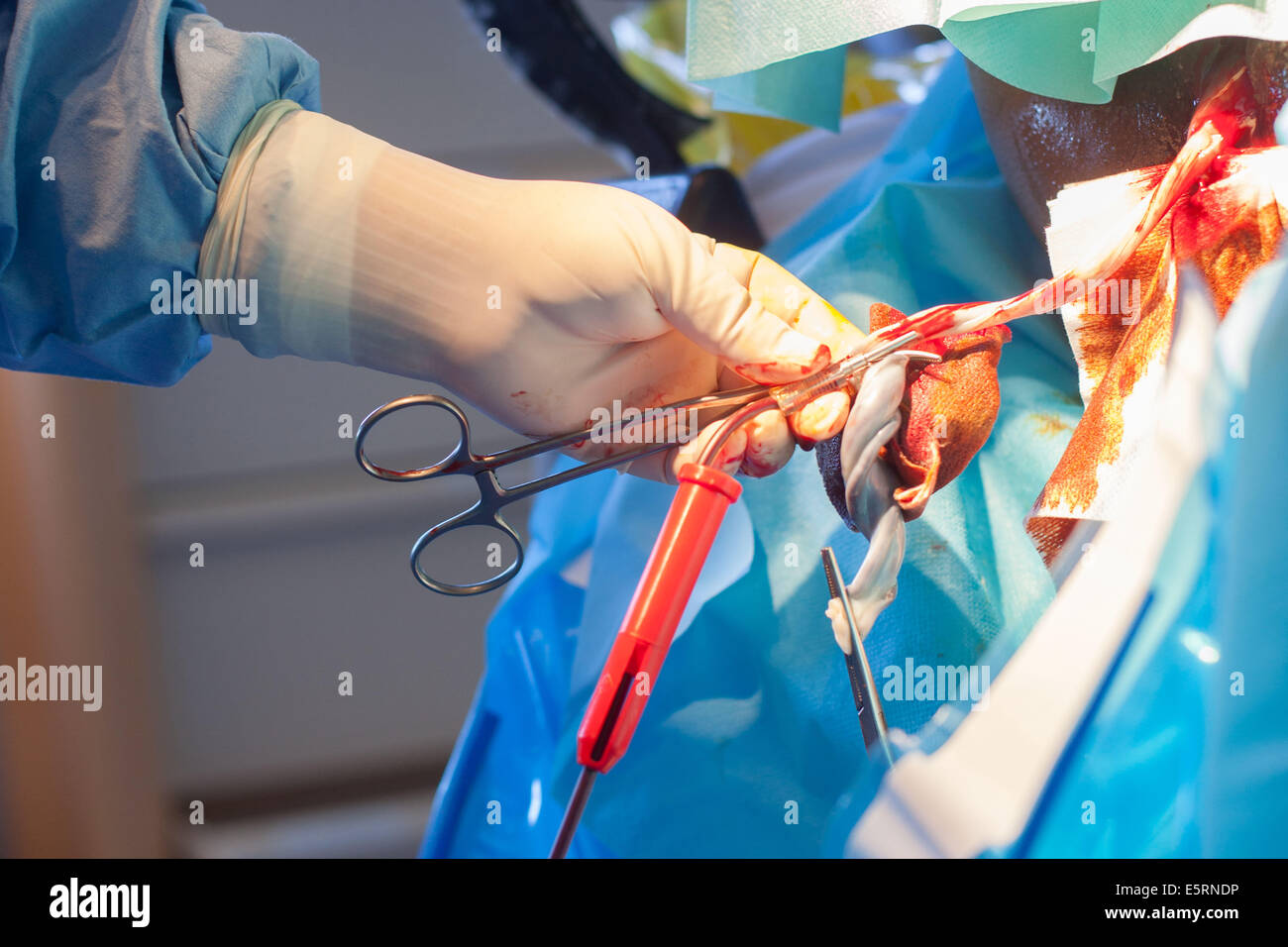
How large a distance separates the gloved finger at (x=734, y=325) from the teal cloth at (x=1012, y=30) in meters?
0.15

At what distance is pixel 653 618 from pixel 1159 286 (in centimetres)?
29

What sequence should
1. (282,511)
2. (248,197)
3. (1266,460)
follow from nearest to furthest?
(1266,460) < (248,197) < (282,511)

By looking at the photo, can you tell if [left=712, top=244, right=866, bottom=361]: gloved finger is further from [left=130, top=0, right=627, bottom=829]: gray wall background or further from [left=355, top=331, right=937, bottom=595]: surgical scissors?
[left=130, top=0, right=627, bottom=829]: gray wall background

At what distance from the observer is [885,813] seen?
1.30ft

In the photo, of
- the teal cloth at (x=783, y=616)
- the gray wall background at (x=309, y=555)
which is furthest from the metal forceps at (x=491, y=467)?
the gray wall background at (x=309, y=555)

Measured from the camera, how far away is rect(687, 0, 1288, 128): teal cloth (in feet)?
1.47

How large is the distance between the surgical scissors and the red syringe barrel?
1.6 inches

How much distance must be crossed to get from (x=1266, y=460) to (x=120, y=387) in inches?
42.0

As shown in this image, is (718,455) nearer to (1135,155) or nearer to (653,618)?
(653,618)

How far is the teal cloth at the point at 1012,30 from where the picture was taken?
45cm

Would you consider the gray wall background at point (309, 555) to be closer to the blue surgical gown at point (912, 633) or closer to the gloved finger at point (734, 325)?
the blue surgical gown at point (912, 633)

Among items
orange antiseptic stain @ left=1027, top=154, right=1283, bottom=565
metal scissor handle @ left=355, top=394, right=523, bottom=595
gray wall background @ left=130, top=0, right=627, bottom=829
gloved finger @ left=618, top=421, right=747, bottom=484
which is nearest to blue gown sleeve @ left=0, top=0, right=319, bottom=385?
metal scissor handle @ left=355, top=394, right=523, bottom=595
